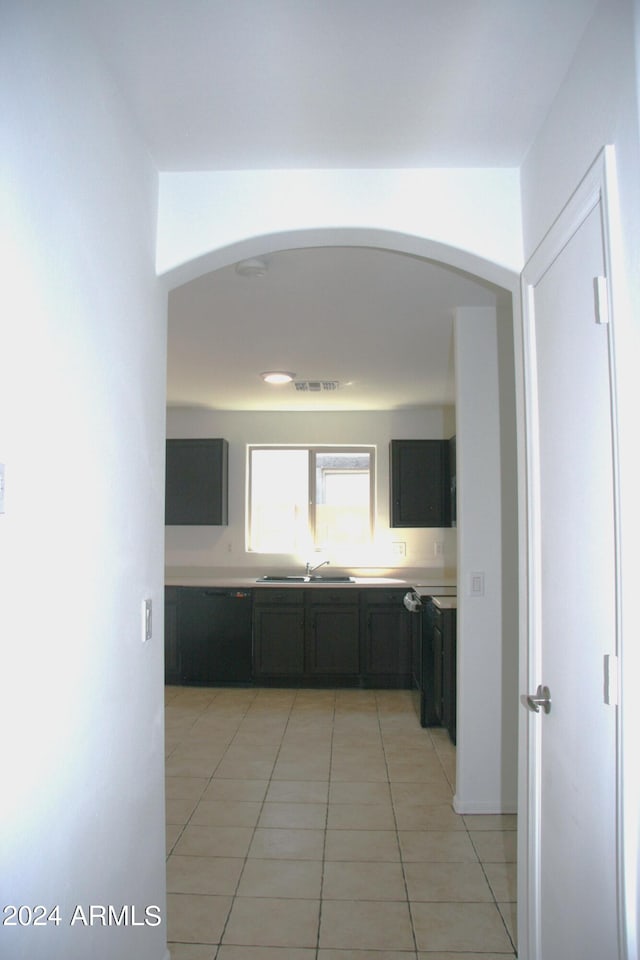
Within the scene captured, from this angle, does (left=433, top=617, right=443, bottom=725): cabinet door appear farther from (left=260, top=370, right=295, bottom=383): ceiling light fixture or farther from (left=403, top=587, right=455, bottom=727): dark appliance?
(left=260, top=370, right=295, bottom=383): ceiling light fixture

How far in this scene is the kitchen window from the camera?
6.17 metres

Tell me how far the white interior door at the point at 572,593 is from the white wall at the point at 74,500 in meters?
1.07

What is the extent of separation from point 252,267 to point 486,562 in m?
1.78

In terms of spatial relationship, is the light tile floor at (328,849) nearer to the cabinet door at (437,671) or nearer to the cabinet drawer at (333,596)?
the cabinet door at (437,671)

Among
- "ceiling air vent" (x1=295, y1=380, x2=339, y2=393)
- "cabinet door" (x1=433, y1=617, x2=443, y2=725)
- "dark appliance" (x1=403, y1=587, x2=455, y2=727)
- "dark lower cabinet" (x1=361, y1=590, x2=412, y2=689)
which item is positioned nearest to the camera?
"cabinet door" (x1=433, y1=617, x2=443, y2=725)

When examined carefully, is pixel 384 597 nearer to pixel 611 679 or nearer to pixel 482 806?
pixel 482 806

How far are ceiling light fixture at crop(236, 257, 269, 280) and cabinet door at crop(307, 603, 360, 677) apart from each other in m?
3.43

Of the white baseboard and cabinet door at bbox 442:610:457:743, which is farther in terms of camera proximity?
cabinet door at bbox 442:610:457:743

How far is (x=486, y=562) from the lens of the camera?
3.20 metres

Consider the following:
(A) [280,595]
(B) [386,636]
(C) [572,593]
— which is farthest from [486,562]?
(A) [280,595]

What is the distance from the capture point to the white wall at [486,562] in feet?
10.3

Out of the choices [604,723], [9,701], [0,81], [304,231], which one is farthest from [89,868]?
[304,231]

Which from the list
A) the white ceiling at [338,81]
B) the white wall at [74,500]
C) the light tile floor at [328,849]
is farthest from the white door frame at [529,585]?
the white wall at [74,500]

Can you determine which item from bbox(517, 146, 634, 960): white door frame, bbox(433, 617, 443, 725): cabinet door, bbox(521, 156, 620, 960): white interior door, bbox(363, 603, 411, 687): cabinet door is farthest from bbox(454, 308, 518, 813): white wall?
bbox(363, 603, 411, 687): cabinet door
